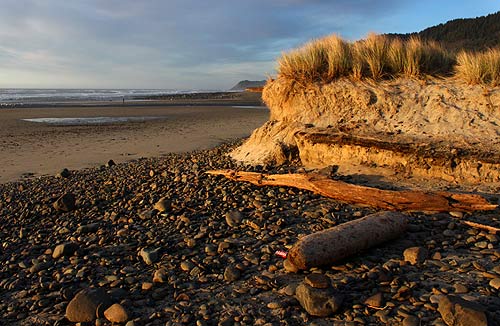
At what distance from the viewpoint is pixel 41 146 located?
47.4ft

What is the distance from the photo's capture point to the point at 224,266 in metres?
4.13

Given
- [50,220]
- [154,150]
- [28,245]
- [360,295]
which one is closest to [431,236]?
[360,295]

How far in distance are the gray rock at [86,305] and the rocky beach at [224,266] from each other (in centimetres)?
1

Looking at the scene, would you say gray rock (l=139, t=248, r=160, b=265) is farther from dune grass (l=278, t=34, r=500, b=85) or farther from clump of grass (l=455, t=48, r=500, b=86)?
clump of grass (l=455, t=48, r=500, b=86)

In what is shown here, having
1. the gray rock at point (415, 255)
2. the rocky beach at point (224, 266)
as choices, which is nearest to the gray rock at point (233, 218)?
the rocky beach at point (224, 266)

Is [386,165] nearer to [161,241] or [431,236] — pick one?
[431,236]

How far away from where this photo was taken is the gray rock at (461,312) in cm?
269

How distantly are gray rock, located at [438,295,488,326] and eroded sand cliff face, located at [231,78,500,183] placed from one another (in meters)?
3.86

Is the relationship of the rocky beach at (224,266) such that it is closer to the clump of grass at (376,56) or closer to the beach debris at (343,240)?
the beach debris at (343,240)

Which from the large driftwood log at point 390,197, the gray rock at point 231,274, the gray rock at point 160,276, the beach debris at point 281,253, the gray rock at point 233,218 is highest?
the large driftwood log at point 390,197

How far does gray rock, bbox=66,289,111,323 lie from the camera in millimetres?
3461

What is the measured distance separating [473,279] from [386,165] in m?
3.52

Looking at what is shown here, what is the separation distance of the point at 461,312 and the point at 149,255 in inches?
129

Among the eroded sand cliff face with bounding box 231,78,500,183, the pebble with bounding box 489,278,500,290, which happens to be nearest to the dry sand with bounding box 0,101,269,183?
the eroded sand cliff face with bounding box 231,78,500,183
